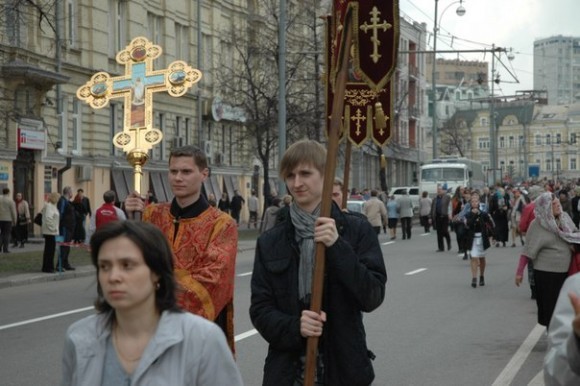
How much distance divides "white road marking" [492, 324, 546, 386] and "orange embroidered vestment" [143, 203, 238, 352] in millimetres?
4336

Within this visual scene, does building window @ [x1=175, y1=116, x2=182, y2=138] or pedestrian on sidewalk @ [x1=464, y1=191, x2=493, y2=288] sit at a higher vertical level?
building window @ [x1=175, y1=116, x2=182, y2=138]

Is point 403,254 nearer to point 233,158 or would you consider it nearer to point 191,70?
point 191,70

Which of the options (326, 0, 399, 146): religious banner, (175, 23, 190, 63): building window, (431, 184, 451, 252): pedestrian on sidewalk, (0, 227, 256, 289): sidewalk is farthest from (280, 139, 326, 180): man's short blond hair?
(175, 23, 190, 63): building window

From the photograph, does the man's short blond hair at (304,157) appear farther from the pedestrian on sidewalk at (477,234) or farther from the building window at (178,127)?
the building window at (178,127)

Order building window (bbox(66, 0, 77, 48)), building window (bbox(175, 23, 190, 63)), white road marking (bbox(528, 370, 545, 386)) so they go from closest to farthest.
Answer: white road marking (bbox(528, 370, 545, 386))
building window (bbox(66, 0, 77, 48))
building window (bbox(175, 23, 190, 63))

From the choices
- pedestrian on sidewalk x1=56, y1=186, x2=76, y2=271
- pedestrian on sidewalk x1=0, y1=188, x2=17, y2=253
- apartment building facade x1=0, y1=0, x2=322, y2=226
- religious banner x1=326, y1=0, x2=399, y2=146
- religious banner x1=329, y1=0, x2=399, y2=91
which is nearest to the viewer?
religious banner x1=326, y1=0, x2=399, y2=146

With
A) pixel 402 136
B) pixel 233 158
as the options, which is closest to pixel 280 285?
pixel 233 158

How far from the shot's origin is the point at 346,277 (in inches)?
185

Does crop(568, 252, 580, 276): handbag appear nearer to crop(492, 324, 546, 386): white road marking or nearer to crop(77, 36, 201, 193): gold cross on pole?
crop(492, 324, 546, 386): white road marking

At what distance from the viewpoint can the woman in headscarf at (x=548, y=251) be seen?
1096cm

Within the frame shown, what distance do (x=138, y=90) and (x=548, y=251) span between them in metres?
5.04

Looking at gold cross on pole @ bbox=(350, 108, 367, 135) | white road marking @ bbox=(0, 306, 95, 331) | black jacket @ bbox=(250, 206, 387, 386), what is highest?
gold cross on pole @ bbox=(350, 108, 367, 135)

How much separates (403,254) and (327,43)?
21.4 m

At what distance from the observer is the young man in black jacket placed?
Result: 4691 mm
